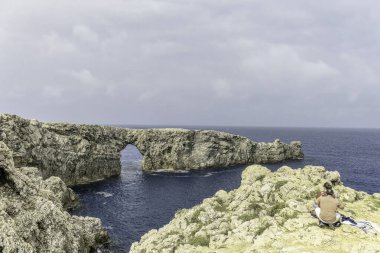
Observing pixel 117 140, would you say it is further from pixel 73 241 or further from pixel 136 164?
pixel 73 241

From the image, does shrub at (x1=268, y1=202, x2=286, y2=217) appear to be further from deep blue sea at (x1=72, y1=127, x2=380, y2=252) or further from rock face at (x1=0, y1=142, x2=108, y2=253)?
deep blue sea at (x1=72, y1=127, x2=380, y2=252)

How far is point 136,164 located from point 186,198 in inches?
2566

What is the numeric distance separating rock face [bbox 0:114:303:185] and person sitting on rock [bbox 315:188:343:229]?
A: 74899 mm

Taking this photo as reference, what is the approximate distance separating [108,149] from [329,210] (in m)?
102

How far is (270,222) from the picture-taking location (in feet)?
82.9

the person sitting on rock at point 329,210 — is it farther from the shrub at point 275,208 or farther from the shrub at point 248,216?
the shrub at point 248,216

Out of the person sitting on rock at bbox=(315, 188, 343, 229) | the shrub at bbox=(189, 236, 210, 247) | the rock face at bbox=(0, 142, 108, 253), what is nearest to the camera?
the rock face at bbox=(0, 142, 108, 253)

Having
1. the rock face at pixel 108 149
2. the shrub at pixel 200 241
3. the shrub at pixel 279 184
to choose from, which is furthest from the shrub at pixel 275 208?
the rock face at pixel 108 149

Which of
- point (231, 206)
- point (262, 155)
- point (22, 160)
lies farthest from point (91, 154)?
point (231, 206)

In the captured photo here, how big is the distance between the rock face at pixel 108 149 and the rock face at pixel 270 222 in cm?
6360

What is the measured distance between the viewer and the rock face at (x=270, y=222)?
21.7 metres

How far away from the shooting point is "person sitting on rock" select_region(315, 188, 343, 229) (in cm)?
2256

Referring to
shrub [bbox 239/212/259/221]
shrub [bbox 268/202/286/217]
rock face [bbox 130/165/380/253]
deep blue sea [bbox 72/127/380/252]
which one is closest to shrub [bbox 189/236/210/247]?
rock face [bbox 130/165/380/253]

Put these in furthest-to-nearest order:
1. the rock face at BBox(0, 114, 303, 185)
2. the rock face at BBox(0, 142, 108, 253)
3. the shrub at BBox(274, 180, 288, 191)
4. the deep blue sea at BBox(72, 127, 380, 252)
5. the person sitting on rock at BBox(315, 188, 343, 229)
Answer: the rock face at BBox(0, 114, 303, 185)
the deep blue sea at BBox(72, 127, 380, 252)
the shrub at BBox(274, 180, 288, 191)
the person sitting on rock at BBox(315, 188, 343, 229)
the rock face at BBox(0, 142, 108, 253)
